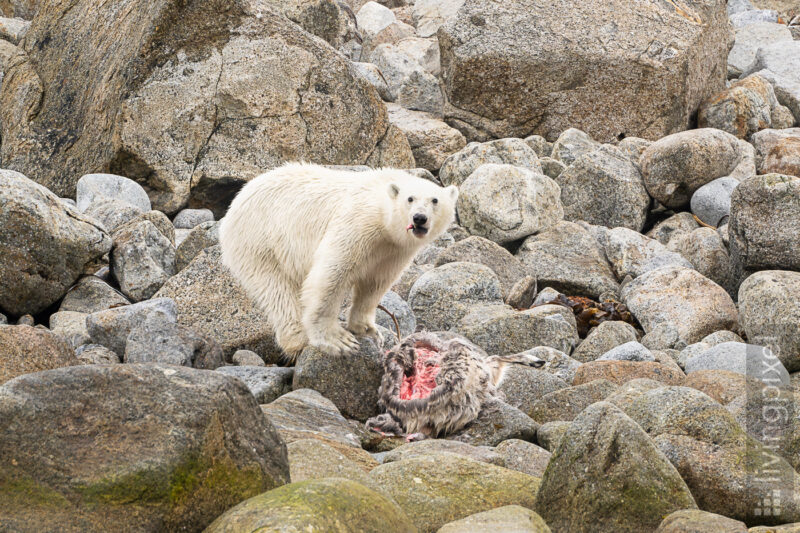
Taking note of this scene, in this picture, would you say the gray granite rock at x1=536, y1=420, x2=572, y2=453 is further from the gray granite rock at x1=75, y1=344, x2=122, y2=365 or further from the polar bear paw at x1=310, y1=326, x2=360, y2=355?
the gray granite rock at x1=75, y1=344, x2=122, y2=365

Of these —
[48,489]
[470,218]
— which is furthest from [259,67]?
[48,489]

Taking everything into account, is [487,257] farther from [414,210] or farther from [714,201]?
[414,210]

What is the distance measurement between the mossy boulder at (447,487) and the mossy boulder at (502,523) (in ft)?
1.42

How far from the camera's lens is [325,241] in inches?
257

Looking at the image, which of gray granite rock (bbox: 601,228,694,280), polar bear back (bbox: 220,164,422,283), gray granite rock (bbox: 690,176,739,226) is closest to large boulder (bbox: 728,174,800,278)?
gray granite rock (bbox: 601,228,694,280)

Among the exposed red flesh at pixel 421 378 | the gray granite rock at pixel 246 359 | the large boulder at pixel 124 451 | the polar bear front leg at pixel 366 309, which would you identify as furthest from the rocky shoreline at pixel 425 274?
the polar bear front leg at pixel 366 309

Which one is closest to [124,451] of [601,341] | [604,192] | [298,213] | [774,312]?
[298,213]

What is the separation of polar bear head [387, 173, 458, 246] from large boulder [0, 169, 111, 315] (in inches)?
127

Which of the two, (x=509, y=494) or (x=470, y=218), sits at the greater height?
(x=509, y=494)

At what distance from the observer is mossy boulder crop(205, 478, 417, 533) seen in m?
2.90

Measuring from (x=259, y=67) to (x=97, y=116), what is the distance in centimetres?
214

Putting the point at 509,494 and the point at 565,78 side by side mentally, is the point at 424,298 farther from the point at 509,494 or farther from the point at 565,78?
the point at 565,78

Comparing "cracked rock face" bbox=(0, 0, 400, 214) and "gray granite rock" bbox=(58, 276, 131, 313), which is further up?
"cracked rock face" bbox=(0, 0, 400, 214)

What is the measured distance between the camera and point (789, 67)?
Answer: 57.1ft
